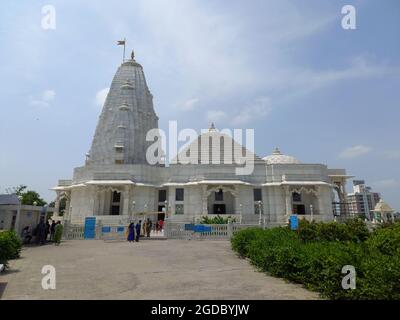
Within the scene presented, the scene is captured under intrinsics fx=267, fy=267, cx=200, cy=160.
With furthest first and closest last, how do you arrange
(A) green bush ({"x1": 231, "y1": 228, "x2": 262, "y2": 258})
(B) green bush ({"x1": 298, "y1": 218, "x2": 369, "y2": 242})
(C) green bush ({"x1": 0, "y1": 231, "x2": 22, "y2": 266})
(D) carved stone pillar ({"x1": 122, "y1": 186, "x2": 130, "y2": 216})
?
1. (D) carved stone pillar ({"x1": 122, "y1": 186, "x2": 130, "y2": 216})
2. (A) green bush ({"x1": 231, "y1": 228, "x2": 262, "y2": 258})
3. (B) green bush ({"x1": 298, "y1": 218, "x2": 369, "y2": 242})
4. (C) green bush ({"x1": 0, "y1": 231, "x2": 22, "y2": 266})

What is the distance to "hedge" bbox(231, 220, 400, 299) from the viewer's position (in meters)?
4.38

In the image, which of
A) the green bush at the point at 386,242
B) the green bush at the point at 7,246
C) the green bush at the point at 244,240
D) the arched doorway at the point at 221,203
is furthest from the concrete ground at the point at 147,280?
the arched doorway at the point at 221,203

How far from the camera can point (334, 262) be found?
5.18m

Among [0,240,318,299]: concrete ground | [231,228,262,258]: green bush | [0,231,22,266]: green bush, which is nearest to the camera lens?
[0,240,318,299]: concrete ground

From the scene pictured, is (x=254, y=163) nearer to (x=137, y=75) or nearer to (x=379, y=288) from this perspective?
(x=137, y=75)

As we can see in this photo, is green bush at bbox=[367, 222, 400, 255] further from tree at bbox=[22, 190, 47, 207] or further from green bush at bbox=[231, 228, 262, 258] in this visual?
tree at bbox=[22, 190, 47, 207]

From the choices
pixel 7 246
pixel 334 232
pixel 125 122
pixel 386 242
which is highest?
pixel 125 122

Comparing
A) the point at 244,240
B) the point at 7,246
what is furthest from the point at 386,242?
the point at 7,246

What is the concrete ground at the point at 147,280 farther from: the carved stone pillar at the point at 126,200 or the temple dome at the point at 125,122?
the temple dome at the point at 125,122

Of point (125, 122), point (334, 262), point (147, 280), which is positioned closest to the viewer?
point (334, 262)

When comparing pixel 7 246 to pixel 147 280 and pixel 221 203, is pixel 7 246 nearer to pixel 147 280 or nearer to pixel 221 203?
pixel 147 280

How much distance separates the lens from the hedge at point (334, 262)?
438 centimetres

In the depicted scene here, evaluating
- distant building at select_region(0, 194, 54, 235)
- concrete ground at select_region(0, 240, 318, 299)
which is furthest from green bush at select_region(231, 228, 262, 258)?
distant building at select_region(0, 194, 54, 235)
